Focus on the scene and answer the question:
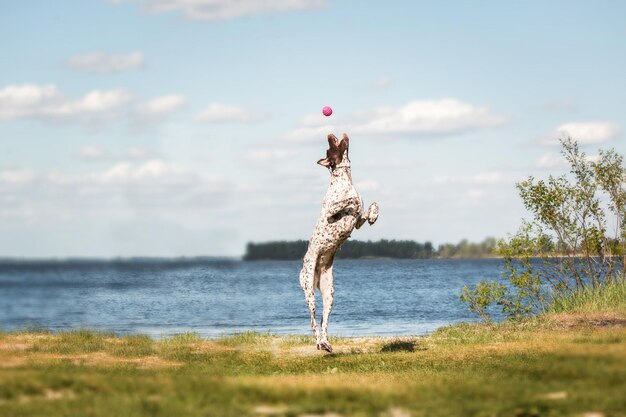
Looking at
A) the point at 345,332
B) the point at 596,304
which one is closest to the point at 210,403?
the point at 596,304

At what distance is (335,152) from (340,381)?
650cm

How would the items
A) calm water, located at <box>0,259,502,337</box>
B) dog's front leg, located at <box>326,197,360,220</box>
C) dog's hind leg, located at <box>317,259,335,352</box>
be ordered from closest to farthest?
dog's front leg, located at <box>326,197,360,220</box>, dog's hind leg, located at <box>317,259,335,352</box>, calm water, located at <box>0,259,502,337</box>

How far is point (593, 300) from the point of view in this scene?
97.3 feet

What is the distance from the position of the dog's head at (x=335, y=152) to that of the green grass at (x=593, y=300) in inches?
480

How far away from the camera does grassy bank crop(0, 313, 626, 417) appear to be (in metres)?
12.7

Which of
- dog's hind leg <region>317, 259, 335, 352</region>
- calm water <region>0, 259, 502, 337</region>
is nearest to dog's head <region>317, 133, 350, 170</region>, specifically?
dog's hind leg <region>317, 259, 335, 352</region>

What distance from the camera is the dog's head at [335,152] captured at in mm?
20875

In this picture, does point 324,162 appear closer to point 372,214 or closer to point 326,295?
point 372,214

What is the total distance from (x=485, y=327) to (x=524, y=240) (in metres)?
4.78

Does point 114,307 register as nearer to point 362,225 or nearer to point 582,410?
point 362,225

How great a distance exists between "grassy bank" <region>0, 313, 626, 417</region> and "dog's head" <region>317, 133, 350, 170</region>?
14.5 ft

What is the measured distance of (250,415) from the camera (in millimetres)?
12312

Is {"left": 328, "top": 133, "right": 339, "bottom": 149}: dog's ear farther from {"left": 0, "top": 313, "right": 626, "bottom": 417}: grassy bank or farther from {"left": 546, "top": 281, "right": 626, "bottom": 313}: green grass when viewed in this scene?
{"left": 546, "top": 281, "right": 626, "bottom": 313}: green grass

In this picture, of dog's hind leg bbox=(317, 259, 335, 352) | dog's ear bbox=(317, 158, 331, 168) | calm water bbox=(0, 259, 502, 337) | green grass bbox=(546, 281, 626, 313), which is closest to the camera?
dog's ear bbox=(317, 158, 331, 168)
